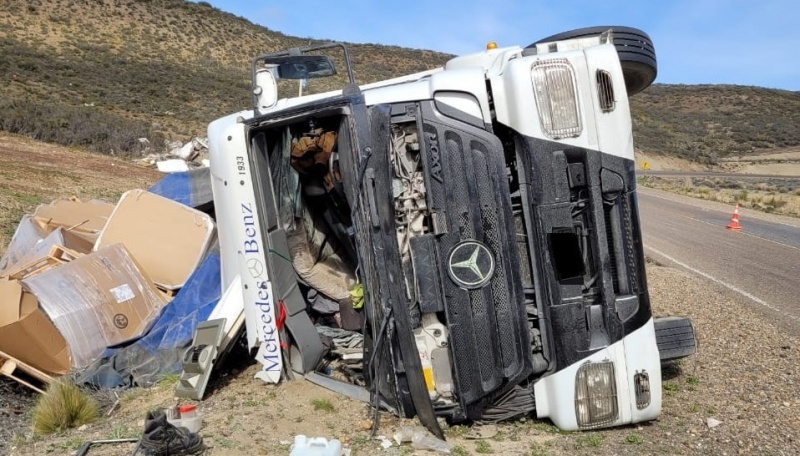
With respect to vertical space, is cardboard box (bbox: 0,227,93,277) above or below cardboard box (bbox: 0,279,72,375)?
above

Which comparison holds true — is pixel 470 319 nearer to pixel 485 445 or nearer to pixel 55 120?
pixel 485 445

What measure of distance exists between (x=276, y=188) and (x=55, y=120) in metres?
19.1

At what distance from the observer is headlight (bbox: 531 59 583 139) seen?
11.0 feet

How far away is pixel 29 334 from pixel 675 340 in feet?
15.1

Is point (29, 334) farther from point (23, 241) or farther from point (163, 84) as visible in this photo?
point (163, 84)

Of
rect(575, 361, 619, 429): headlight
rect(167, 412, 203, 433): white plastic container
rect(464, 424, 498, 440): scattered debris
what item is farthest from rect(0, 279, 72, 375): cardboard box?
rect(575, 361, 619, 429): headlight

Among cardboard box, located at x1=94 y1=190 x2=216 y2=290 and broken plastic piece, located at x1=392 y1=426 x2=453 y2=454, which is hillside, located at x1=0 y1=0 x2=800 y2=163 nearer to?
cardboard box, located at x1=94 y1=190 x2=216 y2=290

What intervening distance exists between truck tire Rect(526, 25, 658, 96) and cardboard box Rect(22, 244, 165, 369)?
3849 mm

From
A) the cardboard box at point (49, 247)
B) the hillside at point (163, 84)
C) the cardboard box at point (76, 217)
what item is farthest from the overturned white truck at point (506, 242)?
the hillside at point (163, 84)

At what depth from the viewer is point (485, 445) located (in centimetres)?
328

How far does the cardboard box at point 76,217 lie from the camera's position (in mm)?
7051

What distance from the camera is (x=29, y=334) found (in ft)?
16.0

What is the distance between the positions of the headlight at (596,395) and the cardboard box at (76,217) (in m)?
5.30

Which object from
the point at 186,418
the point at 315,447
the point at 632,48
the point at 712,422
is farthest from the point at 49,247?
the point at 712,422
